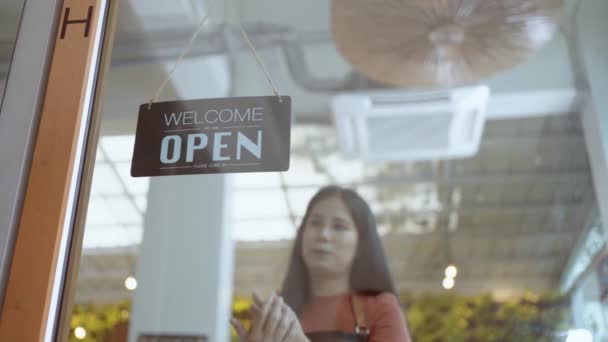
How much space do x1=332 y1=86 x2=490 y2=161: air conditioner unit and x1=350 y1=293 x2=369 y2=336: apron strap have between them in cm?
228

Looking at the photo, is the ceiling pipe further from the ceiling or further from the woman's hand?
the woman's hand

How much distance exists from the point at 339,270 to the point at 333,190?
346 millimetres

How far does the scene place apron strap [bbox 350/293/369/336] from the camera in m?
1.06

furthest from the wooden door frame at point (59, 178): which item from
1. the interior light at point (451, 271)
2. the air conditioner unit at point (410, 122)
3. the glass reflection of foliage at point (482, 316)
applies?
the interior light at point (451, 271)

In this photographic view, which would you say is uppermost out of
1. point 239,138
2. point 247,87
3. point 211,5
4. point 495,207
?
point 495,207

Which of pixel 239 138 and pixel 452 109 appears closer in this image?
pixel 239 138

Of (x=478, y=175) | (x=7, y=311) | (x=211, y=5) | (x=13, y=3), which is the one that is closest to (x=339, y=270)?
(x=7, y=311)

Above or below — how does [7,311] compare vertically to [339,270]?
below

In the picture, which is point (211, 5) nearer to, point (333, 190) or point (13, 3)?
point (333, 190)

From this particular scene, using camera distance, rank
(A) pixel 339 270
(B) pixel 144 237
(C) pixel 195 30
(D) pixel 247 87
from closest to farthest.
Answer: (D) pixel 247 87
(A) pixel 339 270
(C) pixel 195 30
(B) pixel 144 237

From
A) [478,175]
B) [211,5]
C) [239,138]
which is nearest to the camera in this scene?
[239,138]

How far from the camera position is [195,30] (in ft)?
4.82

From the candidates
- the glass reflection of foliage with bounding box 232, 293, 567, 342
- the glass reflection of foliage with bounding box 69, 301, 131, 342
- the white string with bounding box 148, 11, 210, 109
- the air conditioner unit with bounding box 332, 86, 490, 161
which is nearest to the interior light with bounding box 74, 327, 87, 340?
the glass reflection of foliage with bounding box 69, 301, 131, 342

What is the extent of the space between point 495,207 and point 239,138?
383cm
